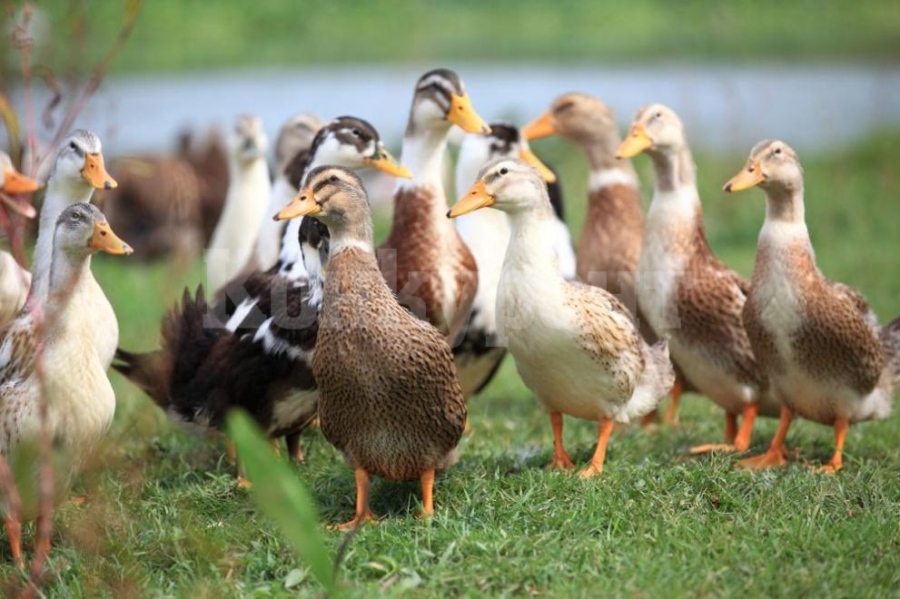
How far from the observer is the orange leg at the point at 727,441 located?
5648 mm

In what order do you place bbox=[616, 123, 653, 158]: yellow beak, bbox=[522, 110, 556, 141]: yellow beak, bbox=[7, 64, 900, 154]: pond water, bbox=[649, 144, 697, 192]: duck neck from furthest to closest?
1. bbox=[7, 64, 900, 154]: pond water
2. bbox=[522, 110, 556, 141]: yellow beak
3. bbox=[649, 144, 697, 192]: duck neck
4. bbox=[616, 123, 653, 158]: yellow beak

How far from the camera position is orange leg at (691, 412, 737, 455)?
5.65 meters

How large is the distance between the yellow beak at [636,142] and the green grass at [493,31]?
12.0 m

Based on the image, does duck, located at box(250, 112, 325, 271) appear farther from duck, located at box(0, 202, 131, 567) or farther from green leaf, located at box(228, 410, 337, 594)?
green leaf, located at box(228, 410, 337, 594)

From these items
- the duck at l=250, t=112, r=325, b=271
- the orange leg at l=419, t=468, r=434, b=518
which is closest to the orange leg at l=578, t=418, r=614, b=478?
the orange leg at l=419, t=468, r=434, b=518

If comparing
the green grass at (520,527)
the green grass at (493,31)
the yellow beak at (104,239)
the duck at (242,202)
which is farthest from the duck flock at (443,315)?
the green grass at (493,31)

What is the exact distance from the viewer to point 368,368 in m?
4.59

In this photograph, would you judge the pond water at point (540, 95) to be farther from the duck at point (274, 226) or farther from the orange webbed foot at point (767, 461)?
the orange webbed foot at point (767, 461)

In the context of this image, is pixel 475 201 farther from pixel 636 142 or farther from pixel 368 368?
pixel 636 142

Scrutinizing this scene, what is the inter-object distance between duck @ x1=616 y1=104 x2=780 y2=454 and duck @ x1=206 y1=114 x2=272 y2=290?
216cm

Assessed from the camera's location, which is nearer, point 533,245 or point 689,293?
point 533,245

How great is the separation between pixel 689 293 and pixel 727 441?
0.70 m

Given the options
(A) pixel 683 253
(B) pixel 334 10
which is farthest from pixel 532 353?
(B) pixel 334 10

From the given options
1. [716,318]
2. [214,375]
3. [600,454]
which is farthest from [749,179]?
[214,375]
